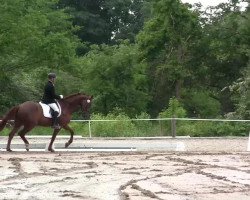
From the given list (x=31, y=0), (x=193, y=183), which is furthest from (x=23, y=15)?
(x=193, y=183)

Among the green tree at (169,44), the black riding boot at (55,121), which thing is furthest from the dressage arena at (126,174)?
the green tree at (169,44)

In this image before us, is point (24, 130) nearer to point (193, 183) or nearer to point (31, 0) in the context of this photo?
point (193, 183)

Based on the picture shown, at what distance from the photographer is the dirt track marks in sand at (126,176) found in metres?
11.2

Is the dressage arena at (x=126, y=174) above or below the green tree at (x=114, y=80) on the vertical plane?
below

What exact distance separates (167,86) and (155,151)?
1976cm

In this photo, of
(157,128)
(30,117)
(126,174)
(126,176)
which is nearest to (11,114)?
(30,117)

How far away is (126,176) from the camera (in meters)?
13.9

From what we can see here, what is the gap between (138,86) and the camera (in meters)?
40.4

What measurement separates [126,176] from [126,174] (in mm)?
422

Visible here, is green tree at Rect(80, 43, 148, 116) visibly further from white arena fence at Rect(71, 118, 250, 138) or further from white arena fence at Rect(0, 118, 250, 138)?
white arena fence at Rect(71, 118, 250, 138)

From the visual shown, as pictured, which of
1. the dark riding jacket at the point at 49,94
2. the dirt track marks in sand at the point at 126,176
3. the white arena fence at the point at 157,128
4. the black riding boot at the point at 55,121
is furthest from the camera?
the white arena fence at the point at 157,128

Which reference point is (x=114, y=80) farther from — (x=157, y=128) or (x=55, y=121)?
(x=55, y=121)

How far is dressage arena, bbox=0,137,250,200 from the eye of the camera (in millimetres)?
11195

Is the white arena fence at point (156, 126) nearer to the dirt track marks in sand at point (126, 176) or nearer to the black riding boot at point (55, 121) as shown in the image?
the black riding boot at point (55, 121)
